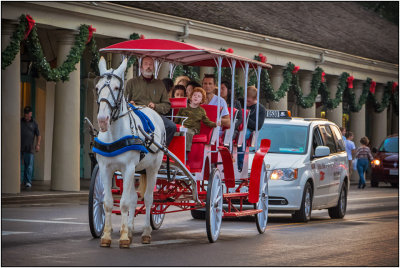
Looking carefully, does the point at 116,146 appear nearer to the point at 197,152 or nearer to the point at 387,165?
the point at 197,152

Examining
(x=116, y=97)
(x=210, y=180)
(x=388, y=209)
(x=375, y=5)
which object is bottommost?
(x=388, y=209)

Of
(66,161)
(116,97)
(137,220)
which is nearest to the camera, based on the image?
(116,97)

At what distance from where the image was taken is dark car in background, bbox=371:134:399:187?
35719 mm

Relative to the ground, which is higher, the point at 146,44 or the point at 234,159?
the point at 146,44

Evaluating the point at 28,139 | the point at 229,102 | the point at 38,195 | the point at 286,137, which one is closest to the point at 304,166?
the point at 286,137

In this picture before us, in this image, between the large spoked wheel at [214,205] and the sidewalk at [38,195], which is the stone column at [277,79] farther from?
the large spoked wheel at [214,205]

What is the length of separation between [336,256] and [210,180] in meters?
2.18

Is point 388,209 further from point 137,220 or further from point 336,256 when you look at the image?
point 336,256

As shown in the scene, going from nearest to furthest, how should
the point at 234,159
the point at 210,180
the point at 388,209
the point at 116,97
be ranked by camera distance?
the point at 116,97 < the point at 210,180 < the point at 234,159 < the point at 388,209

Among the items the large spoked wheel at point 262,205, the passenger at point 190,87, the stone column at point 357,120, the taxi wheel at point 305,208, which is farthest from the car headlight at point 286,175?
the stone column at point 357,120

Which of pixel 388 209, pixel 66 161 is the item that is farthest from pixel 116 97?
pixel 66 161

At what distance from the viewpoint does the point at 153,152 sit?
12.4 m

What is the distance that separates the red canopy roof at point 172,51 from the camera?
42.9 ft

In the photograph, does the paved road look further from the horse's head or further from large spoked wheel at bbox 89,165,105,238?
the horse's head
